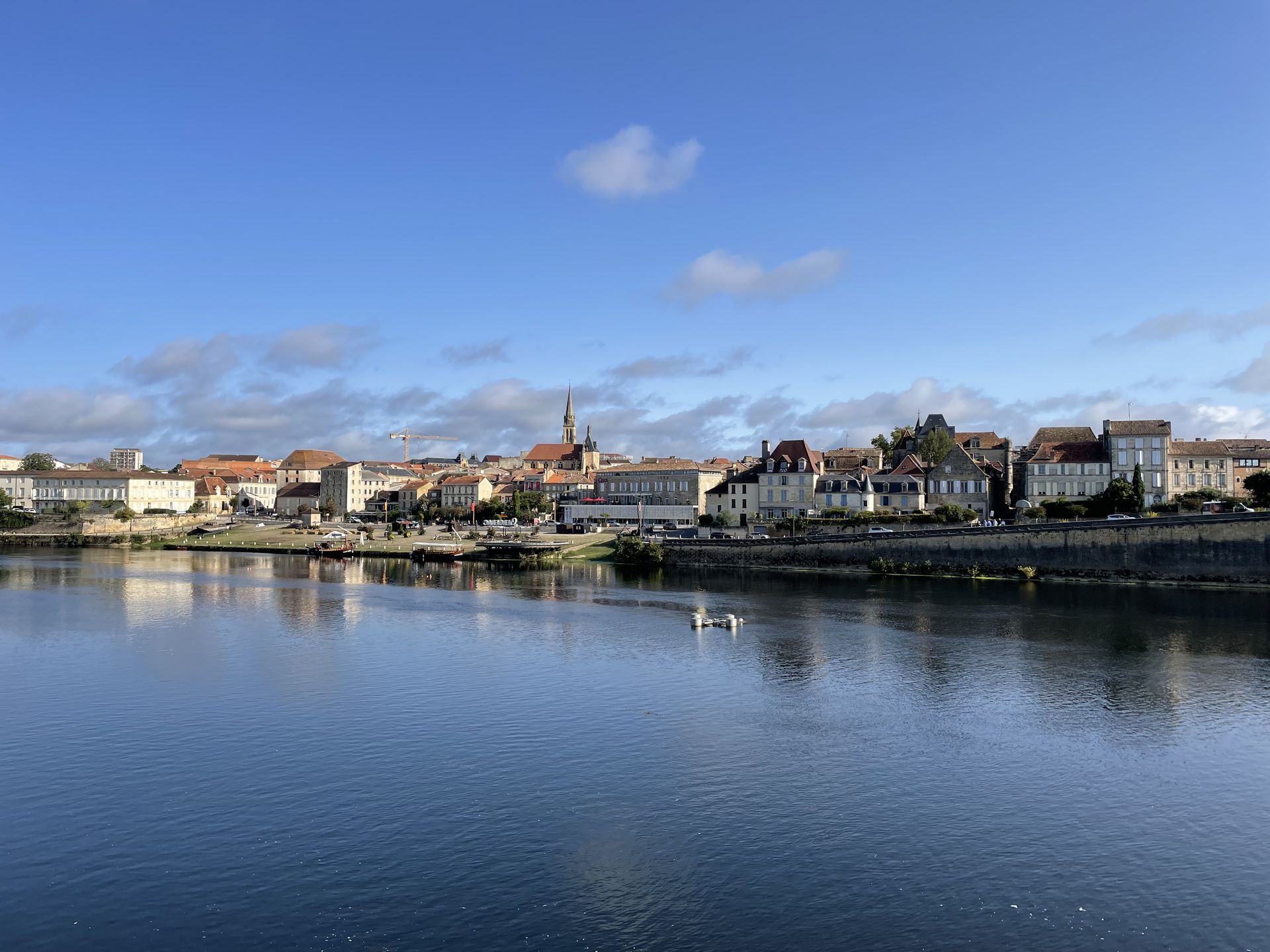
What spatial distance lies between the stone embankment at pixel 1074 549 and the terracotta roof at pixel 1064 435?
92.4 feet

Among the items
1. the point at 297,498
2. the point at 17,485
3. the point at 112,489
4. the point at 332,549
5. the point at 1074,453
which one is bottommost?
the point at 332,549

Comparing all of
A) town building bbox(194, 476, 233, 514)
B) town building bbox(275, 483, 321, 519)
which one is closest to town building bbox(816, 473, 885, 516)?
town building bbox(275, 483, 321, 519)

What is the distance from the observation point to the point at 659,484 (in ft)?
368

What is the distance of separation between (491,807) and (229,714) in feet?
39.9

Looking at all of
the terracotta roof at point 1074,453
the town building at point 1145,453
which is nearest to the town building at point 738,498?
the terracotta roof at point 1074,453

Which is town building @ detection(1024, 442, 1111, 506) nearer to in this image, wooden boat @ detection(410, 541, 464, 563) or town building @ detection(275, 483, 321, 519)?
wooden boat @ detection(410, 541, 464, 563)

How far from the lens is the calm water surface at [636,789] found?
53.9 ft

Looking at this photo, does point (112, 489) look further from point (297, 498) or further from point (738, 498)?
point (738, 498)

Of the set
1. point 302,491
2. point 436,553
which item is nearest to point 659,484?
point 436,553

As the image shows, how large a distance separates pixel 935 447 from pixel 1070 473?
13.2 metres

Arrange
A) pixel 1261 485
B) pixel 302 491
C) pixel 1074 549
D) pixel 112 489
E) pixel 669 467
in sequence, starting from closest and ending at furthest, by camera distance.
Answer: pixel 1074 549
pixel 1261 485
pixel 669 467
pixel 112 489
pixel 302 491

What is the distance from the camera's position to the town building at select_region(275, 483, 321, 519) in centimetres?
15312

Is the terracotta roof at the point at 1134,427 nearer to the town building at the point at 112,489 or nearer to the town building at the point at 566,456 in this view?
the town building at the point at 566,456

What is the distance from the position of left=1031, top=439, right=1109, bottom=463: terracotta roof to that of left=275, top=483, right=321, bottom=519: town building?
4217 inches
